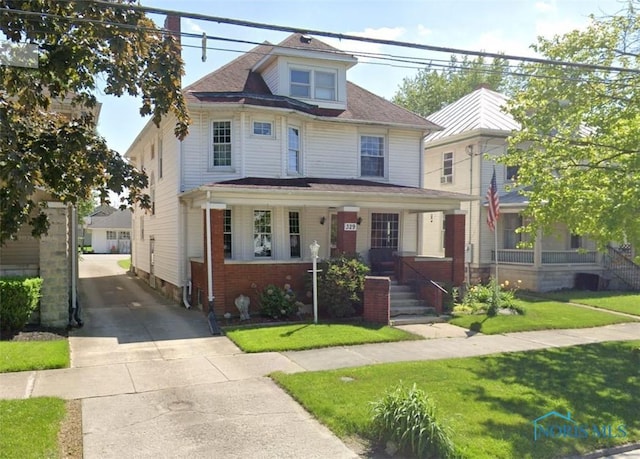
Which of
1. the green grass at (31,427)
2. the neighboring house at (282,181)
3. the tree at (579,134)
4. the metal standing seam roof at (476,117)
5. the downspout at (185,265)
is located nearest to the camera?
the green grass at (31,427)

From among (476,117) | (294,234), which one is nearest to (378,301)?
(294,234)

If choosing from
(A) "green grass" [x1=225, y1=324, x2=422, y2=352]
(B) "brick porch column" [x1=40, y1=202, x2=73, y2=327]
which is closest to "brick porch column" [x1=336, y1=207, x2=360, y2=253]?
(A) "green grass" [x1=225, y1=324, x2=422, y2=352]

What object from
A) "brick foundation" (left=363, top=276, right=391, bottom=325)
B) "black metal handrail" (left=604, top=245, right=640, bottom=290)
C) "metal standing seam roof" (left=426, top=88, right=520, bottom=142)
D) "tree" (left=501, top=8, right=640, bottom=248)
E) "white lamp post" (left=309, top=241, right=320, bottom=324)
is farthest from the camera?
"metal standing seam roof" (left=426, top=88, right=520, bottom=142)

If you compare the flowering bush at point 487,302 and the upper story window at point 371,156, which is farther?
the upper story window at point 371,156

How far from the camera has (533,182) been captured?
11.5 meters

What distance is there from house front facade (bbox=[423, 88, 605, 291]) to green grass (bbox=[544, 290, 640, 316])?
3.14 feet

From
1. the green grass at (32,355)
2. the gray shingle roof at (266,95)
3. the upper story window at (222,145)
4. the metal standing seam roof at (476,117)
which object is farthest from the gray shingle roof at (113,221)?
the green grass at (32,355)

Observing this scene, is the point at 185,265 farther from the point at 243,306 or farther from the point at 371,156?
the point at 371,156

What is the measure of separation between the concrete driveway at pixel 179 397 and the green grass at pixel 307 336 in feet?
1.36

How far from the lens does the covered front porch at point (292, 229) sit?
45.1 ft

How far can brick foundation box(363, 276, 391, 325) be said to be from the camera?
13.5 meters

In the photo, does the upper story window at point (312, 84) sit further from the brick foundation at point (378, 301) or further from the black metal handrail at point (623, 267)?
the black metal handrail at point (623, 267)

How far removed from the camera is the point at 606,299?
19.1 m

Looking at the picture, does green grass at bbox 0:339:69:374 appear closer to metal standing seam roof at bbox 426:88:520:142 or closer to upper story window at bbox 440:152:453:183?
metal standing seam roof at bbox 426:88:520:142
